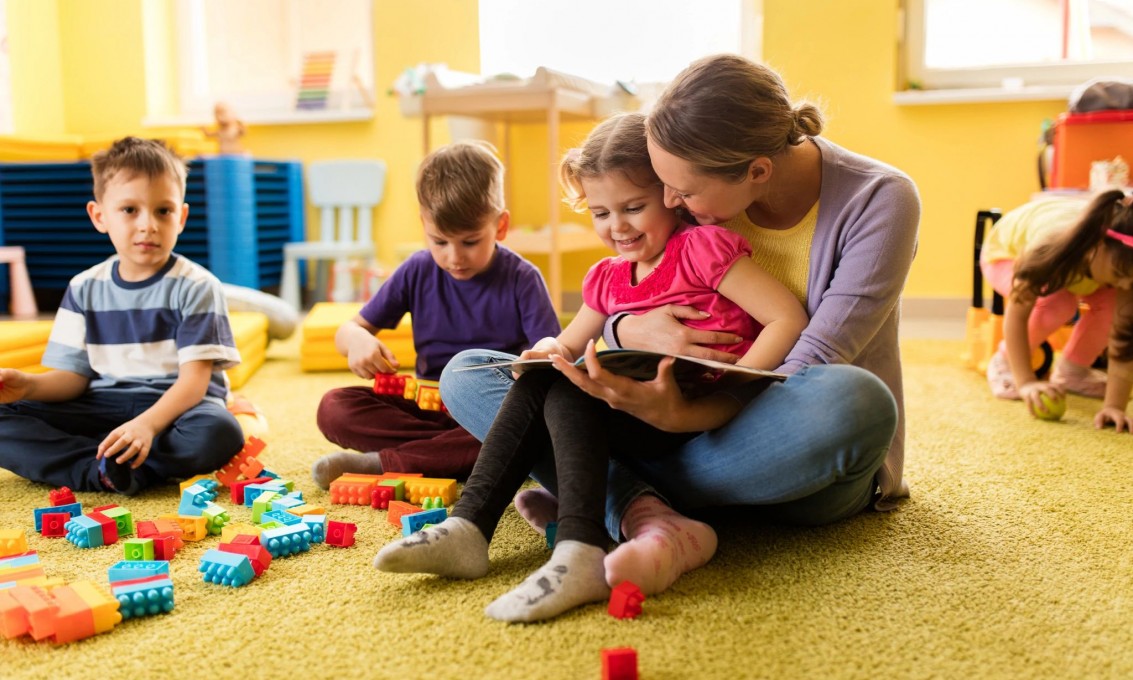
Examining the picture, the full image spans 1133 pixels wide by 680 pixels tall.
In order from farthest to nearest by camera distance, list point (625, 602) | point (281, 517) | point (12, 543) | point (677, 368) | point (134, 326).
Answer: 1. point (134, 326)
2. point (281, 517)
3. point (12, 543)
4. point (677, 368)
5. point (625, 602)

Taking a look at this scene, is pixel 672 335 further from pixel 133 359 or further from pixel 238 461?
pixel 133 359

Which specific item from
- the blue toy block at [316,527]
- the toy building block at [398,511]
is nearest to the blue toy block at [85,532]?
the blue toy block at [316,527]

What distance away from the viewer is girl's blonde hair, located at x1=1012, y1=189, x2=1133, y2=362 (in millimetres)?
1844

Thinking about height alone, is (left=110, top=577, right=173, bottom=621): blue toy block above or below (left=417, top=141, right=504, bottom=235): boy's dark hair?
below

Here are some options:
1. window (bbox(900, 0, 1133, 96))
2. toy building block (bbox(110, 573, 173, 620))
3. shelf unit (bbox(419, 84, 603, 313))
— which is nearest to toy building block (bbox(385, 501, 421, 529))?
toy building block (bbox(110, 573, 173, 620))

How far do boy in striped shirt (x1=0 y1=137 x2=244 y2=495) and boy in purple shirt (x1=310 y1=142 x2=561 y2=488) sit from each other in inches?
7.7

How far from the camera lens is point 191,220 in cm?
361

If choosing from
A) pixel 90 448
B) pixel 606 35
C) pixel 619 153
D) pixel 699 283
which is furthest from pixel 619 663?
pixel 606 35

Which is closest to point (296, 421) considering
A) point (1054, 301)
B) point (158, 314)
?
point (158, 314)

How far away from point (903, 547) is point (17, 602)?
3.17 ft

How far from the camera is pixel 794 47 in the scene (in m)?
3.34

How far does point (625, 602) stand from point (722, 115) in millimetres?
515

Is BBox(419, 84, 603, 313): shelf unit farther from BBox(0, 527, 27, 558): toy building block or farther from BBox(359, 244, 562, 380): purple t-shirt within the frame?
BBox(0, 527, 27, 558): toy building block

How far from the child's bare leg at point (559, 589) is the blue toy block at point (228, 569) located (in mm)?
295
